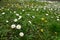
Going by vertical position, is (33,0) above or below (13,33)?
below

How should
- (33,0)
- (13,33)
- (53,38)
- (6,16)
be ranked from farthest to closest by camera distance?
(33,0)
(6,16)
(53,38)
(13,33)

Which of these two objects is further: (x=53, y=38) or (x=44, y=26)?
(x=44, y=26)

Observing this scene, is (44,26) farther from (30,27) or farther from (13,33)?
(13,33)

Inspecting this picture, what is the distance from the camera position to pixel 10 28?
5715mm

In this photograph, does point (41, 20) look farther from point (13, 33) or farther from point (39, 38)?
point (13, 33)

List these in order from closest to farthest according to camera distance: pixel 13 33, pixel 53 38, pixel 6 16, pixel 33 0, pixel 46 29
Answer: pixel 13 33 < pixel 53 38 < pixel 46 29 < pixel 6 16 < pixel 33 0

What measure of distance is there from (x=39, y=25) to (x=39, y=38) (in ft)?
3.17

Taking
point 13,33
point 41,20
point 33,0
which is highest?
point 13,33

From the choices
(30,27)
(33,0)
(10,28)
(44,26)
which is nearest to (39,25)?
(44,26)

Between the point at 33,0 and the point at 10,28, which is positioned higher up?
the point at 10,28

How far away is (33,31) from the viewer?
5.77 m

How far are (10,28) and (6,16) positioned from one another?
1359mm

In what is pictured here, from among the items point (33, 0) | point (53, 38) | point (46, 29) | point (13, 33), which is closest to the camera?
point (13, 33)

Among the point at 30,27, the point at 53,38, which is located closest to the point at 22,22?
the point at 30,27
